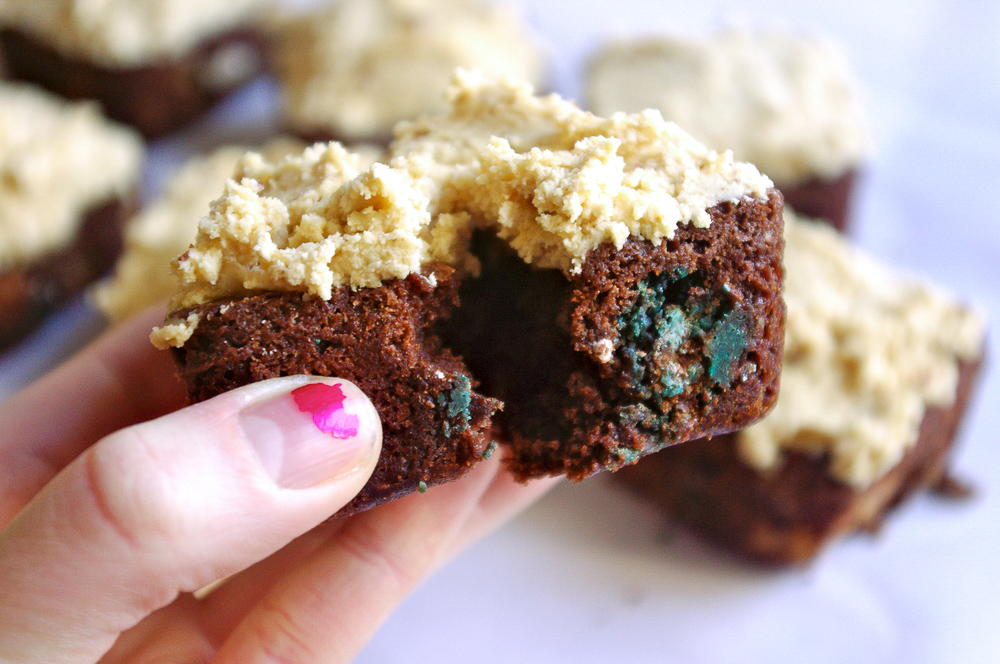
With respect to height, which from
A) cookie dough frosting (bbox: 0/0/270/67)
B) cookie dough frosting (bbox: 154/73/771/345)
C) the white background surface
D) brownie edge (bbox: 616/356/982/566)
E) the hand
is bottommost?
the white background surface

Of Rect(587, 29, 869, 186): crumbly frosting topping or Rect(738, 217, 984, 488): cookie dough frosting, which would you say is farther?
Rect(587, 29, 869, 186): crumbly frosting topping

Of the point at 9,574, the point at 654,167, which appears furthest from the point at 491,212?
the point at 9,574

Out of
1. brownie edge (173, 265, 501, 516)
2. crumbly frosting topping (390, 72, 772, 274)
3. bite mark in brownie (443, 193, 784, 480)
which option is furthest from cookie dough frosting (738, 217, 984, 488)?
brownie edge (173, 265, 501, 516)

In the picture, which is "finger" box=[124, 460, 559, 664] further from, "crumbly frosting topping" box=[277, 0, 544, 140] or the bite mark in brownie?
"crumbly frosting topping" box=[277, 0, 544, 140]

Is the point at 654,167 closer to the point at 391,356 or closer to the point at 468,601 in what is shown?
the point at 391,356

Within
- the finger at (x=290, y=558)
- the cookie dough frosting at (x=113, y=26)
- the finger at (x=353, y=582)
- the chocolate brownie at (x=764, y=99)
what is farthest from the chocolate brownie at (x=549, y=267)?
the cookie dough frosting at (x=113, y=26)

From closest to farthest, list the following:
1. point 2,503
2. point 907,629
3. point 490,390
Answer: point 490,390 < point 2,503 < point 907,629

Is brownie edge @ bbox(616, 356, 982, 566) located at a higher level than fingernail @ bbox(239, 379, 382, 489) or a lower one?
lower

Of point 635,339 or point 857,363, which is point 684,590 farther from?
point 635,339
